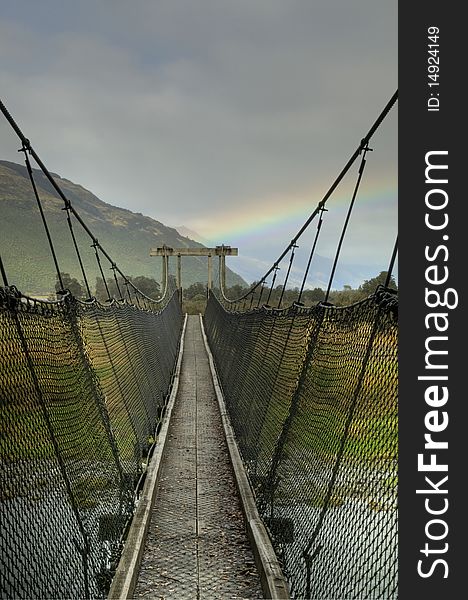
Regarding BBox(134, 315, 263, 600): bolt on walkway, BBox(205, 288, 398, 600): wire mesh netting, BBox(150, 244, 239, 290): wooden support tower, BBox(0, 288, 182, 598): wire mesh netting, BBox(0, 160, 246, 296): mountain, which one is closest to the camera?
BBox(0, 288, 182, 598): wire mesh netting

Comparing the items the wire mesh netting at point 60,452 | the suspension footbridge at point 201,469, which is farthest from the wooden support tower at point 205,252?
the wire mesh netting at point 60,452

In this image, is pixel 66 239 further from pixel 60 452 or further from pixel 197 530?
pixel 60 452

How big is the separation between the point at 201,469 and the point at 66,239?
2303 inches

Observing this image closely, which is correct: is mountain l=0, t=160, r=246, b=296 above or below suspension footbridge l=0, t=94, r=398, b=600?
above

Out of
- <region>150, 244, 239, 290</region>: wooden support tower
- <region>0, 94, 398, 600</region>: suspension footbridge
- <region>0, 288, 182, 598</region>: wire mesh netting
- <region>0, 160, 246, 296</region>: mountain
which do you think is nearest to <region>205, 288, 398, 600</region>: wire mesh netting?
<region>0, 94, 398, 600</region>: suspension footbridge

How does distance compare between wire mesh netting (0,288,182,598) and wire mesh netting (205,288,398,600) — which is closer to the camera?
wire mesh netting (0,288,182,598)

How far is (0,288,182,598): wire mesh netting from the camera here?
1.75 m

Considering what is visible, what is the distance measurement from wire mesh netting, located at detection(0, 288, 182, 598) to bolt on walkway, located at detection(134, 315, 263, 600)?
0.68 ft

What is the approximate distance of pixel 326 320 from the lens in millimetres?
2705

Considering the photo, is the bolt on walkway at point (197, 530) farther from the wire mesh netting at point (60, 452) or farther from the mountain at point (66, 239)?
the mountain at point (66, 239)

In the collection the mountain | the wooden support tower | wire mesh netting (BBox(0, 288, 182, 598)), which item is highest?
the mountain

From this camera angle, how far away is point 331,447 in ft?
8.23

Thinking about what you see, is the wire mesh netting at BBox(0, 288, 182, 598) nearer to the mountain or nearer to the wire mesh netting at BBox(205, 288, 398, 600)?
the wire mesh netting at BBox(205, 288, 398, 600)

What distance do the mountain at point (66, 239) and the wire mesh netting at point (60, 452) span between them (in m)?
20.6
